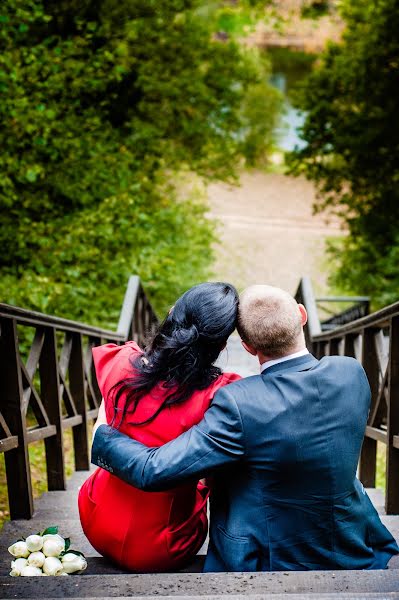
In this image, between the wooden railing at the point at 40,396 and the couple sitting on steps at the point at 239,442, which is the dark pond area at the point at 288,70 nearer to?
the wooden railing at the point at 40,396

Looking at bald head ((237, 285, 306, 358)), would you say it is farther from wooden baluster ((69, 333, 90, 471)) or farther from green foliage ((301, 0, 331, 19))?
green foliage ((301, 0, 331, 19))

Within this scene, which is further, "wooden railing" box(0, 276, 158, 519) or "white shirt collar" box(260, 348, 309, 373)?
"wooden railing" box(0, 276, 158, 519)

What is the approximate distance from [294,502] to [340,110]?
11504 mm

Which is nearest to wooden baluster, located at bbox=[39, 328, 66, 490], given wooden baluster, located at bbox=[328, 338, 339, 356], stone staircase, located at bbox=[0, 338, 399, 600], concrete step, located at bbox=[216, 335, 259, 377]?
stone staircase, located at bbox=[0, 338, 399, 600]

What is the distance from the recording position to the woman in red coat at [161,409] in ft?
7.14

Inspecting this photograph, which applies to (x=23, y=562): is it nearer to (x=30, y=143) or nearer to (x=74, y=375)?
(x=74, y=375)

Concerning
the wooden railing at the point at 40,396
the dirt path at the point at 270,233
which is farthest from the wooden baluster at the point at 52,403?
the dirt path at the point at 270,233

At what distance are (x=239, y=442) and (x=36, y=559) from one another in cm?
90

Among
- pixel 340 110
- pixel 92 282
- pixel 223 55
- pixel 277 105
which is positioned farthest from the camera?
pixel 277 105

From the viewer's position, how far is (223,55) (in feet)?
37.6

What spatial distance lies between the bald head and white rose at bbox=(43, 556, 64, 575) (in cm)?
106

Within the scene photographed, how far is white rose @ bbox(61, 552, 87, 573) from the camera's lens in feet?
7.61

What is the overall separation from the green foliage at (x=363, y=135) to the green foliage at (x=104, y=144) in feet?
5.16

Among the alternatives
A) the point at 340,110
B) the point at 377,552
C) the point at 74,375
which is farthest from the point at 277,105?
the point at 377,552
